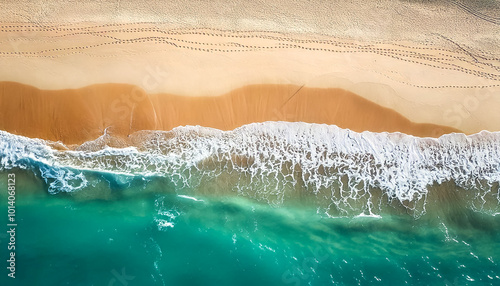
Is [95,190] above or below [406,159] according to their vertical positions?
below

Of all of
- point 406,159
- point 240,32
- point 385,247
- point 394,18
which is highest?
point 394,18

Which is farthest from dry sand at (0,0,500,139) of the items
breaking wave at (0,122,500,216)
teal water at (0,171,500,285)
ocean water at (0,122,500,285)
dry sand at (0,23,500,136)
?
teal water at (0,171,500,285)

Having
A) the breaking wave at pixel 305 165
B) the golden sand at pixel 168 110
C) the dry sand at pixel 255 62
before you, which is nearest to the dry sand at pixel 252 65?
the dry sand at pixel 255 62

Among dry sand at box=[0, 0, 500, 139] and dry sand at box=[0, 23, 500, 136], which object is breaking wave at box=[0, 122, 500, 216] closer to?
dry sand at box=[0, 0, 500, 139]

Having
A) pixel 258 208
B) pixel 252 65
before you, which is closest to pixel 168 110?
pixel 252 65

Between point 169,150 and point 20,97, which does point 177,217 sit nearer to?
point 169,150

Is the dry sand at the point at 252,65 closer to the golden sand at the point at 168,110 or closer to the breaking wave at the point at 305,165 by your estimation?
the golden sand at the point at 168,110

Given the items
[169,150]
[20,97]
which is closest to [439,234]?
[169,150]
